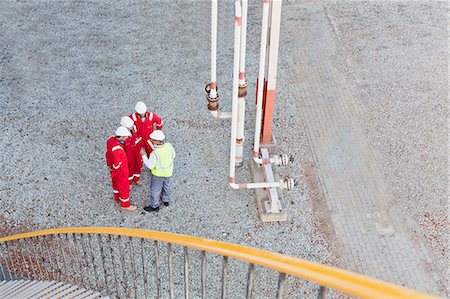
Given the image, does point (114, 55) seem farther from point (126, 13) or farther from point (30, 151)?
point (30, 151)

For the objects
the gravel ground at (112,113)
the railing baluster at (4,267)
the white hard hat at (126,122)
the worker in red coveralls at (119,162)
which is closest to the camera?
the railing baluster at (4,267)

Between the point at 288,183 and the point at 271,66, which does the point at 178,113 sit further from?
the point at 288,183

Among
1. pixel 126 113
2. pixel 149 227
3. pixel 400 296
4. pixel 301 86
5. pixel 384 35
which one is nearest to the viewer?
pixel 400 296

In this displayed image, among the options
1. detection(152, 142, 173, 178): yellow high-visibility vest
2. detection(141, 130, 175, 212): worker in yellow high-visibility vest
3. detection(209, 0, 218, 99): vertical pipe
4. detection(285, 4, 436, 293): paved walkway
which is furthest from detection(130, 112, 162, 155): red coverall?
detection(285, 4, 436, 293): paved walkway

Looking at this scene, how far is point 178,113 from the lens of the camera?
29.9 feet

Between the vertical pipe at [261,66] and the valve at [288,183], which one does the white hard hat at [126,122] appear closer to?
A: the vertical pipe at [261,66]

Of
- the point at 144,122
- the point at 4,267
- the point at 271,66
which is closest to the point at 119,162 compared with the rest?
the point at 144,122

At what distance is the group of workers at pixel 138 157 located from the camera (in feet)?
22.6

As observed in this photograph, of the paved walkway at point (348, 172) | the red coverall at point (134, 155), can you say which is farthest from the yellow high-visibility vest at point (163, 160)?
the paved walkway at point (348, 172)

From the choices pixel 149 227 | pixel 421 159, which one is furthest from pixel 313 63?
pixel 149 227

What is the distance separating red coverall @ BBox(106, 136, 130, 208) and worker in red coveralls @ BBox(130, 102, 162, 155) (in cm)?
57

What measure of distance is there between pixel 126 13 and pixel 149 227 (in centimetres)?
569

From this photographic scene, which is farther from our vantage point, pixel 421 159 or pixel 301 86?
pixel 301 86

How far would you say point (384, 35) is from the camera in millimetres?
10938
